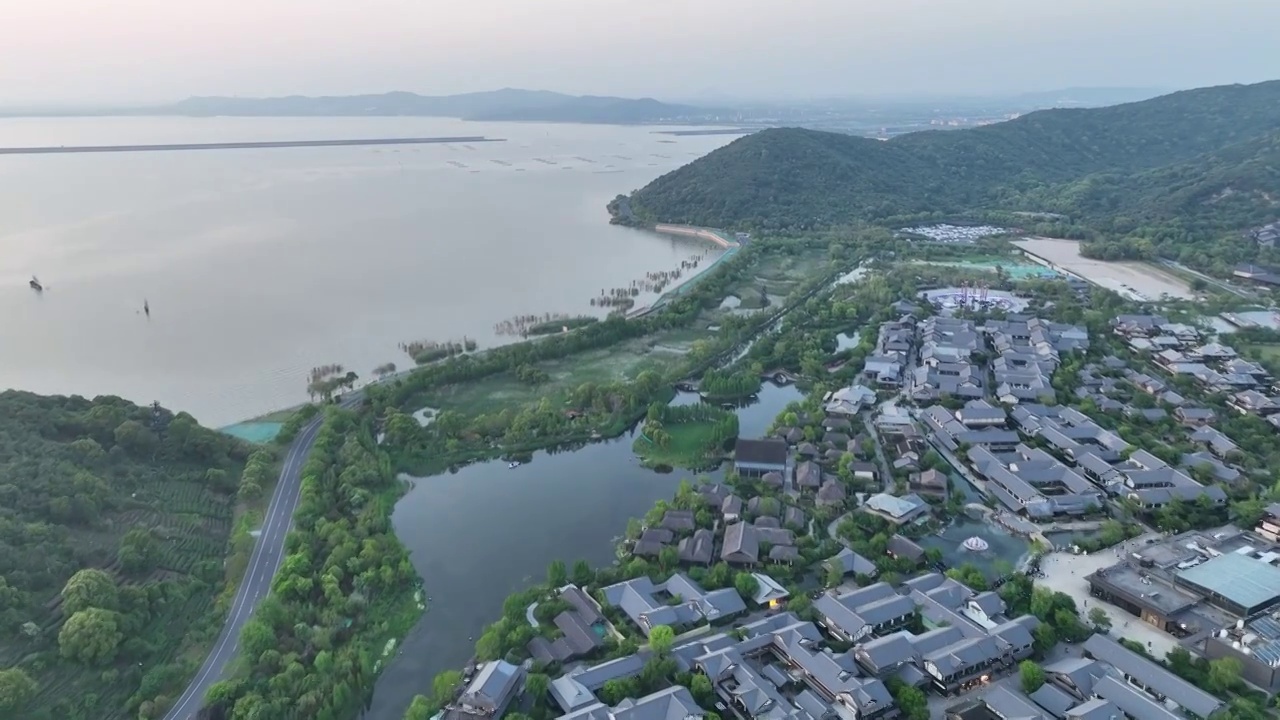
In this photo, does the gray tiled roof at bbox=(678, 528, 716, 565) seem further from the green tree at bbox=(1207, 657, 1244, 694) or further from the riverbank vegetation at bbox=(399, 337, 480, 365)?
the riverbank vegetation at bbox=(399, 337, 480, 365)

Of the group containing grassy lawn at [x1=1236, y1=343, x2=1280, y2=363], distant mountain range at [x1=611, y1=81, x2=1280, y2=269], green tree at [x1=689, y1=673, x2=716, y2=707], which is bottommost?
green tree at [x1=689, y1=673, x2=716, y2=707]

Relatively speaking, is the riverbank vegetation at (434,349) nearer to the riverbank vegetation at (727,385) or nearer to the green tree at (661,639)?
the riverbank vegetation at (727,385)

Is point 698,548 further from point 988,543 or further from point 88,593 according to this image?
point 88,593

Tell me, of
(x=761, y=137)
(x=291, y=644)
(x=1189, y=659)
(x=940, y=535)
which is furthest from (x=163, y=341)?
(x=761, y=137)

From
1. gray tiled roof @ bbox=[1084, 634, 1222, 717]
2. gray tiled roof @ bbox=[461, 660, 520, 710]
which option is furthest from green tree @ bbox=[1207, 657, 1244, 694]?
gray tiled roof @ bbox=[461, 660, 520, 710]

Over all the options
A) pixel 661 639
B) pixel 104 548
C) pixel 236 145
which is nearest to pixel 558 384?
pixel 104 548

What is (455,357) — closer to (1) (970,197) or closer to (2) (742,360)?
(2) (742,360)

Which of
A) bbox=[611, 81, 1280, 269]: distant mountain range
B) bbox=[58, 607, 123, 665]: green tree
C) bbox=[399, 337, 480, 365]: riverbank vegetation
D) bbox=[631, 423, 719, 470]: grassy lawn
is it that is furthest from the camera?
bbox=[611, 81, 1280, 269]: distant mountain range

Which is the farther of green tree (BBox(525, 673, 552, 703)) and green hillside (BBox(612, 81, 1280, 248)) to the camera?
green hillside (BBox(612, 81, 1280, 248))
